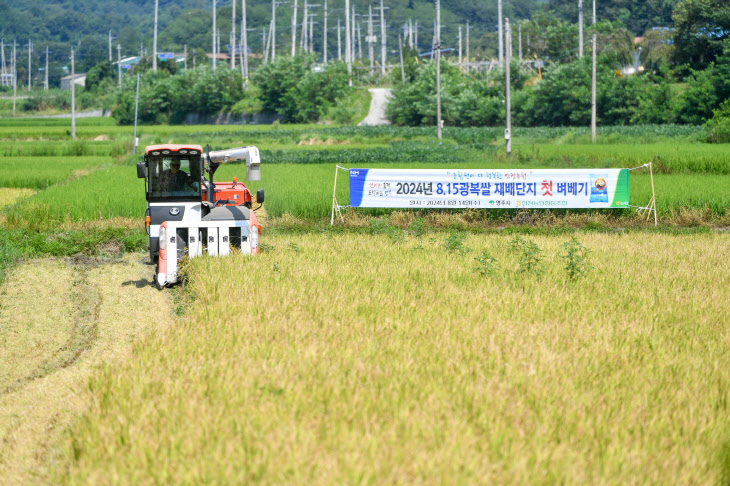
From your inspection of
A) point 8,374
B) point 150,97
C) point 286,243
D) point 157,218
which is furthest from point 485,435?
point 150,97

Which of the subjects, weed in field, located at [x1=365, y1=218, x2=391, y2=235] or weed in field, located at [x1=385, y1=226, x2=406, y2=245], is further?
weed in field, located at [x1=365, y1=218, x2=391, y2=235]

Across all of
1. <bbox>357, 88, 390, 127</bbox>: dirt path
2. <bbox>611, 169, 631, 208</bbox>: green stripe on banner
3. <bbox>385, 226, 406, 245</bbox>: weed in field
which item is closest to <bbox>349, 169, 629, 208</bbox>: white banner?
<bbox>611, 169, 631, 208</bbox>: green stripe on banner

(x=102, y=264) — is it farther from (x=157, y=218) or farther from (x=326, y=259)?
(x=326, y=259)

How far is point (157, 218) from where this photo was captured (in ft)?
46.7

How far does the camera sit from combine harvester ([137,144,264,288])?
1376 centimetres

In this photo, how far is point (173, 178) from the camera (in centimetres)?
1445

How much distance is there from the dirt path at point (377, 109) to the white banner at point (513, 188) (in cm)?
5193

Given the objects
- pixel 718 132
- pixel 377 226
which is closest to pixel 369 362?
pixel 377 226

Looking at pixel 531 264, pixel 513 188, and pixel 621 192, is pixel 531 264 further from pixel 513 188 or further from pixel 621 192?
pixel 621 192

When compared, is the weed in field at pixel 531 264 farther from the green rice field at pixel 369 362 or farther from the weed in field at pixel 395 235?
the weed in field at pixel 395 235

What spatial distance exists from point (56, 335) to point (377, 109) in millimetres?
71871

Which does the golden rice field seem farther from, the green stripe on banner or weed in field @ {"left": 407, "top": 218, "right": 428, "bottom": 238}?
the green stripe on banner

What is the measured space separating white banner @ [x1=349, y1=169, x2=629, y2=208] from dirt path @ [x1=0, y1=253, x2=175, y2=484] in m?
7.22

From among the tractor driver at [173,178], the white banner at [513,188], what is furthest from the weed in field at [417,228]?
the tractor driver at [173,178]
